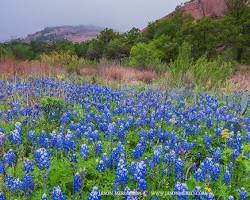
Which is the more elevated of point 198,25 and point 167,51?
point 198,25

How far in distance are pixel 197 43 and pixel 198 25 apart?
1867 mm

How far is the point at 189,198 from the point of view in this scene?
3986mm

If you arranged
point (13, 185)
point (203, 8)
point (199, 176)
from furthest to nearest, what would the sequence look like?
1. point (203, 8)
2. point (199, 176)
3. point (13, 185)

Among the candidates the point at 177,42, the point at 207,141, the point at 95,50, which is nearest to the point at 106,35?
the point at 95,50

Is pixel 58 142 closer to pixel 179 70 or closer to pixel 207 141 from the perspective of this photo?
pixel 207 141

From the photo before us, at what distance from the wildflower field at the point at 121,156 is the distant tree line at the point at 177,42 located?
1579cm

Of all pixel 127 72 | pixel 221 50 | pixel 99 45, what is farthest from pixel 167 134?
pixel 99 45

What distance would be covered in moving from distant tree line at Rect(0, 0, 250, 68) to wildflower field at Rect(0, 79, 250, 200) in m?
15.8

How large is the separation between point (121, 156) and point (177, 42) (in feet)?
119

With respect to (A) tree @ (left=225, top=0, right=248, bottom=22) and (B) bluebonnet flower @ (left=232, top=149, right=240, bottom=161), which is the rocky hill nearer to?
(A) tree @ (left=225, top=0, right=248, bottom=22)

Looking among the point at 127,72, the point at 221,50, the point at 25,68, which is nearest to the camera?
the point at 25,68

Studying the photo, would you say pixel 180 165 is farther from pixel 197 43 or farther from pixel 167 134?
pixel 197 43

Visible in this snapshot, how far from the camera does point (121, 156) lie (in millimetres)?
4531

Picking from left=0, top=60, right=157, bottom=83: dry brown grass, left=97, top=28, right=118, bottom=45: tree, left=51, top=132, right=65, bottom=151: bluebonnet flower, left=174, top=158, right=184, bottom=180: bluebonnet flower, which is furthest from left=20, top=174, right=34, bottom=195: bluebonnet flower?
left=97, top=28, right=118, bottom=45: tree
